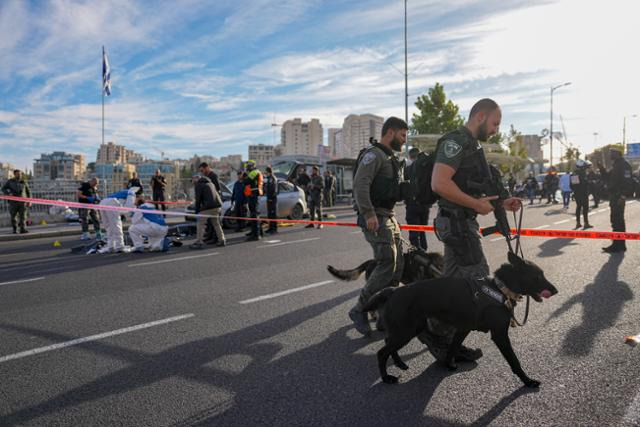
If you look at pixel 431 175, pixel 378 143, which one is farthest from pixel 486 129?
pixel 378 143

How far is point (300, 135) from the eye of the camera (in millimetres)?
184875

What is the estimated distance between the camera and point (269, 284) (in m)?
6.70

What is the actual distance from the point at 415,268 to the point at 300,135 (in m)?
183

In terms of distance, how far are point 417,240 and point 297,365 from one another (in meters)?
4.87

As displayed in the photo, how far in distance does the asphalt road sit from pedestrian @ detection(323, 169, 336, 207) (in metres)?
15.2

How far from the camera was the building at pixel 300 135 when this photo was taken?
180 m

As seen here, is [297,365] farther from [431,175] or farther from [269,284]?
[269,284]

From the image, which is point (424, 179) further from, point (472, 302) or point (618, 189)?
point (618, 189)

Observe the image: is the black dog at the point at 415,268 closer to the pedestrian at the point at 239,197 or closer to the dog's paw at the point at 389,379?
the dog's paw at the point at 389,379

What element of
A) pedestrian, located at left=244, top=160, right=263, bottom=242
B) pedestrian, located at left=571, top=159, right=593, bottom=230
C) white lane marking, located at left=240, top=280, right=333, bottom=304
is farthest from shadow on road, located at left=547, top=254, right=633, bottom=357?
pedestrian, located at left=244, top=160, right=263, bottom=242

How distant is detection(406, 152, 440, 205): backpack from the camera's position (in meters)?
3.64

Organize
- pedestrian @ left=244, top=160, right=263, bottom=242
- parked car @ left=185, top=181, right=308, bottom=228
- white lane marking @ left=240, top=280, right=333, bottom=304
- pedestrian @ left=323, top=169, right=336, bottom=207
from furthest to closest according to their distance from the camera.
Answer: pedestrian @ left=323, top=169, right=336, bottom=207, parked car @ left=185, top=181, right=308, bottom=228, pedestrian @ left=244, top=160, right=263, bottom=242, white lane marking @ left=240, top=280, right=333, bottom=304

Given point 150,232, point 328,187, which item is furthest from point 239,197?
point 328,187

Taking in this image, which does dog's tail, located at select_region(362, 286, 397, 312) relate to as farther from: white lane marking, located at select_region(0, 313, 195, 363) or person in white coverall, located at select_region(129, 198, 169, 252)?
person in white coverall, located at select_region(129, 198, 169, 252)
